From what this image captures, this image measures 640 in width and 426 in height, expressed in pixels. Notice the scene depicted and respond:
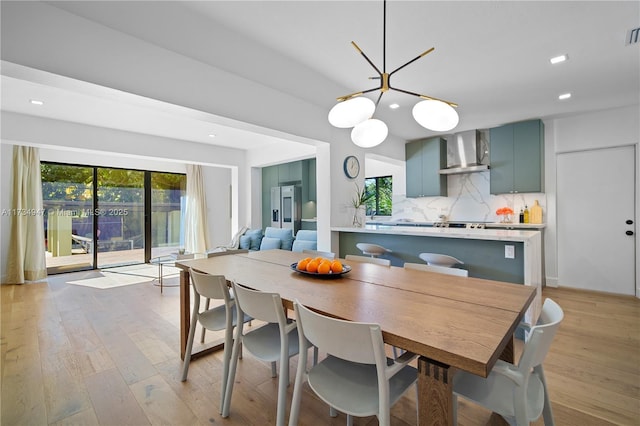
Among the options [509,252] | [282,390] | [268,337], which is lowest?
[282,390]

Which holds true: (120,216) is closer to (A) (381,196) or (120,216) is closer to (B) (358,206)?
(B) (358,206)

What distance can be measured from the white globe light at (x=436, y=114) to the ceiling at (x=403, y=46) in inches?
31.3

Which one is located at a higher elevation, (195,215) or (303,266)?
(195,215)

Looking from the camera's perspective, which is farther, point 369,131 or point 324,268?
point 369,131

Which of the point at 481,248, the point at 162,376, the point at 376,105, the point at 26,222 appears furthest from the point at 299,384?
the point at 26,222

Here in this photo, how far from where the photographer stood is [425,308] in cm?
128

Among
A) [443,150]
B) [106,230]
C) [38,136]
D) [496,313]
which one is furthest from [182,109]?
[106,230]

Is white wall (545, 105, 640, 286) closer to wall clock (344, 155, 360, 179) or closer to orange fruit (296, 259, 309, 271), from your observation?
wall clock (344, 155, 360, 179)

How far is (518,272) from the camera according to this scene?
262cm

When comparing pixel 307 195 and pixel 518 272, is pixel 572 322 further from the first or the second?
pixel 307 195

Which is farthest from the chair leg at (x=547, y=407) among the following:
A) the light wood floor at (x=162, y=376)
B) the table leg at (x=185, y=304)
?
the table leg at (x=185, y=304)

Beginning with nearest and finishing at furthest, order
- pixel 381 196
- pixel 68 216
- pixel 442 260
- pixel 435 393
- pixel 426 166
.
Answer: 1. pixel 435 393
2. pixel 442 260
3. pixel 426 166
4. pixel 68 216
5. pixel 381 196

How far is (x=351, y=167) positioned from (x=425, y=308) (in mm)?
3198

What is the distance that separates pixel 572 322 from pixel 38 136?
713 cm
